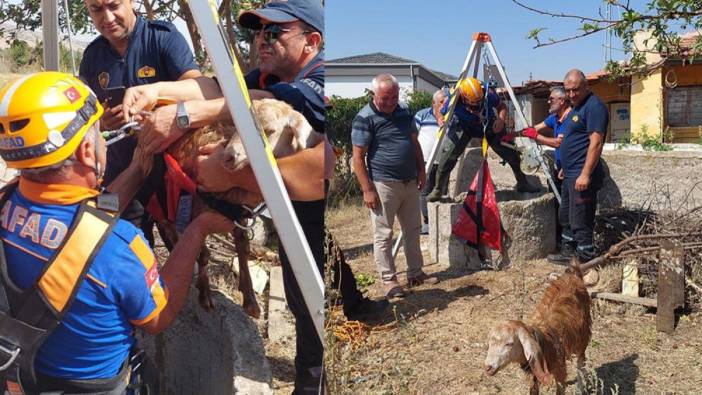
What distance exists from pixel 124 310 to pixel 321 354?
539 millimetres

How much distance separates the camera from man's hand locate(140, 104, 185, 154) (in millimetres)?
1413

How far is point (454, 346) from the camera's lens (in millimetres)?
2715

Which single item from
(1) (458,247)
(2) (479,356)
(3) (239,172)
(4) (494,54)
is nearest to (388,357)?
(2) (479,356)

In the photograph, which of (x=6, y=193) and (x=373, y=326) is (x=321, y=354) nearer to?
(x=6, y=193)

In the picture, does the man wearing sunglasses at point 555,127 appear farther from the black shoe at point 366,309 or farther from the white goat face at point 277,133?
the white goat face at point 277,133

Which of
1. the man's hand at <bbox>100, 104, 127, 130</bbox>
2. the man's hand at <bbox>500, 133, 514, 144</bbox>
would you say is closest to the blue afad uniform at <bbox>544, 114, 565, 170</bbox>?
the man's hand at <bbox>500, 133, 514, 144</bbox>

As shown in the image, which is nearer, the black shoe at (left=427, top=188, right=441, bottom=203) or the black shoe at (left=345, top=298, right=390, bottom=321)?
the black shoe at (left=427, top=188, right=441, bottom=203)

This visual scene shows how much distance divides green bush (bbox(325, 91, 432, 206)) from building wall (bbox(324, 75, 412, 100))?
25 mm

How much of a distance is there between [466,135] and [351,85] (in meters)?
0.46

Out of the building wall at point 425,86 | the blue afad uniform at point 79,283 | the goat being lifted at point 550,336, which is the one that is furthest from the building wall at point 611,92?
the blue afad uniform at point 79,283

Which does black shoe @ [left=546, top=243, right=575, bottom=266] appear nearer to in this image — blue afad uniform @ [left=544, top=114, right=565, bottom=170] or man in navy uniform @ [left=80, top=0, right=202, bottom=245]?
blue afad uniform @ [left=544, top=114, right=565, bottom=170]

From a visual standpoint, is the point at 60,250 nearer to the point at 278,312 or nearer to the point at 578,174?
the point at 278,312

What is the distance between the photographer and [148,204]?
1.49 meters

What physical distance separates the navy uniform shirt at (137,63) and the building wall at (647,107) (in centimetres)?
239
